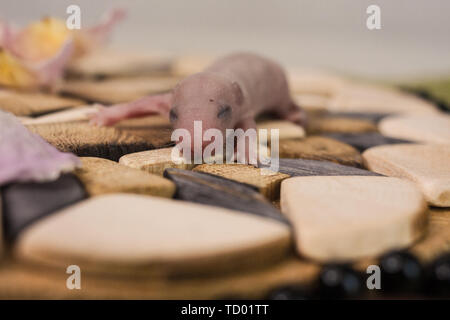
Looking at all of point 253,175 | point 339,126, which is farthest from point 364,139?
point 253,175

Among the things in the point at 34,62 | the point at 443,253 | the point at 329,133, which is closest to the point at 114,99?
the point at 34,62

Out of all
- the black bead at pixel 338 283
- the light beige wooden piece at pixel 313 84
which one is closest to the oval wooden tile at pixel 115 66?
the light beige wooden piece at pixel 313 84

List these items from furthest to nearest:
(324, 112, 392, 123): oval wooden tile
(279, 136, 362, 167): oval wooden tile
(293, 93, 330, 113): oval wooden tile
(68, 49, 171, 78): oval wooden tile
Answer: (68, 49, 171, 78): oval wooden tile → (293, 93, 330, 113): oval wooden tile → (324, 112, 392, 123): oval wooden tile → (279, 136, 362, 167): oval wooden tile

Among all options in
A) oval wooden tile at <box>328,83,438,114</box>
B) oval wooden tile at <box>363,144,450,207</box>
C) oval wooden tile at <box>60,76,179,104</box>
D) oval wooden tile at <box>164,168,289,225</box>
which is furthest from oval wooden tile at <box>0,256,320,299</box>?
oval wooden tile at <box>328,83,438,114</box>

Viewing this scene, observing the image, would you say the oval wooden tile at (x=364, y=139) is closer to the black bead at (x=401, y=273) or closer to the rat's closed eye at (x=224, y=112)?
the rat's closed eye at (x=224, y=112)

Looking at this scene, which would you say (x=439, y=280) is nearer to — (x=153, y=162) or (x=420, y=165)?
(x=420, y=165)

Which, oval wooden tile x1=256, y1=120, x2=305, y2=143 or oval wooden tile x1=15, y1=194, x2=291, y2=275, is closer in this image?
oval wooden tile x1=15, y1=194, x2=291, y2=275

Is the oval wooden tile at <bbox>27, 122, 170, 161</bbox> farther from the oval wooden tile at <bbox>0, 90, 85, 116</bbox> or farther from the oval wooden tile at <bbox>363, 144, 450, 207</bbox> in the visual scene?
the oval wooden tile at <bbox>363, 144, 450, 207</bbox>

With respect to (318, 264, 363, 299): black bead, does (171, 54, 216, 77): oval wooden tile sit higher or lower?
higher
